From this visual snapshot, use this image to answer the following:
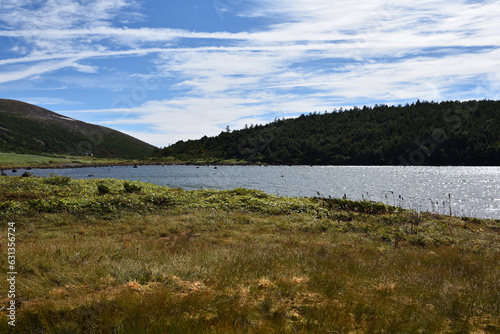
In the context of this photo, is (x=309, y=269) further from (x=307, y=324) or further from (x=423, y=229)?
(x=423, y=229)

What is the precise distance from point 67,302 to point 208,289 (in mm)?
2331

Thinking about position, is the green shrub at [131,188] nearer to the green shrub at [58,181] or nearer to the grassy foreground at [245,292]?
the green shrub at [58,181]

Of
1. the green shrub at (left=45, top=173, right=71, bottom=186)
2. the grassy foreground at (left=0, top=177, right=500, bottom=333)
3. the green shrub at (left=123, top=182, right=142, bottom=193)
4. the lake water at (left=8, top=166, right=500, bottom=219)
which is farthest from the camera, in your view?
the lake water at (left=8, top=166, right=500, bottom=219)

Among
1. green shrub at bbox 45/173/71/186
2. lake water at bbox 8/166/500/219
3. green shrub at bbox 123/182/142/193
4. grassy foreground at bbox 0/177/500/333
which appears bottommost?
lake water at bbox 8/166/500/219

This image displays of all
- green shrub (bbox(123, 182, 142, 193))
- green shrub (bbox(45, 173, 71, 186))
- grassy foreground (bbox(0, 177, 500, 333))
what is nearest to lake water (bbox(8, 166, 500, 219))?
green shrub (bbox(123, 182, 142, 193))

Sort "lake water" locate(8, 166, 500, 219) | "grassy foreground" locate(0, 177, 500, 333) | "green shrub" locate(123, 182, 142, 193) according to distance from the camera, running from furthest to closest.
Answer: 1. "lake water" locate(8, 166, 500, 219)
2. "green shrub" locate(123, 182, 142, 193)
3. "grassy foreground" locate(0, 177, 500, 333)

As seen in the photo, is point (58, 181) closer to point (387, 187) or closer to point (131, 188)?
point (131, 188)

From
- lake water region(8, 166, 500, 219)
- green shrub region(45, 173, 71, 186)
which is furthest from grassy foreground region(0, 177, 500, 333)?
lake water region(8, 166, 500, 219)

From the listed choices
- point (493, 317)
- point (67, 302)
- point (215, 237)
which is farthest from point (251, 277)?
point (215, 237)

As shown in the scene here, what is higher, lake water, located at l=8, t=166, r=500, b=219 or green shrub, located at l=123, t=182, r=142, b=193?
green shrub, located at l=123, t=182, r=142, b=193

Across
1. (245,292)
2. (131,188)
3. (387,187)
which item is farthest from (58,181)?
(387,187)

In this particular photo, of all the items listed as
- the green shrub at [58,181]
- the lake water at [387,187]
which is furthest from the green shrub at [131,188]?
the lake water at [387,187]

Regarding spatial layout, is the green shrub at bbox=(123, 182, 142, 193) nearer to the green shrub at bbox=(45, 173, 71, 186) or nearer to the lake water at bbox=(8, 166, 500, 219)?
the green shrub at bbox=(45, 173, 71, 186)

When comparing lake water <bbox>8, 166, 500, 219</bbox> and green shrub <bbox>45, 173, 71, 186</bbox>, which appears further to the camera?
lake water <bbox>8, 166, 500, 219</bbox>
